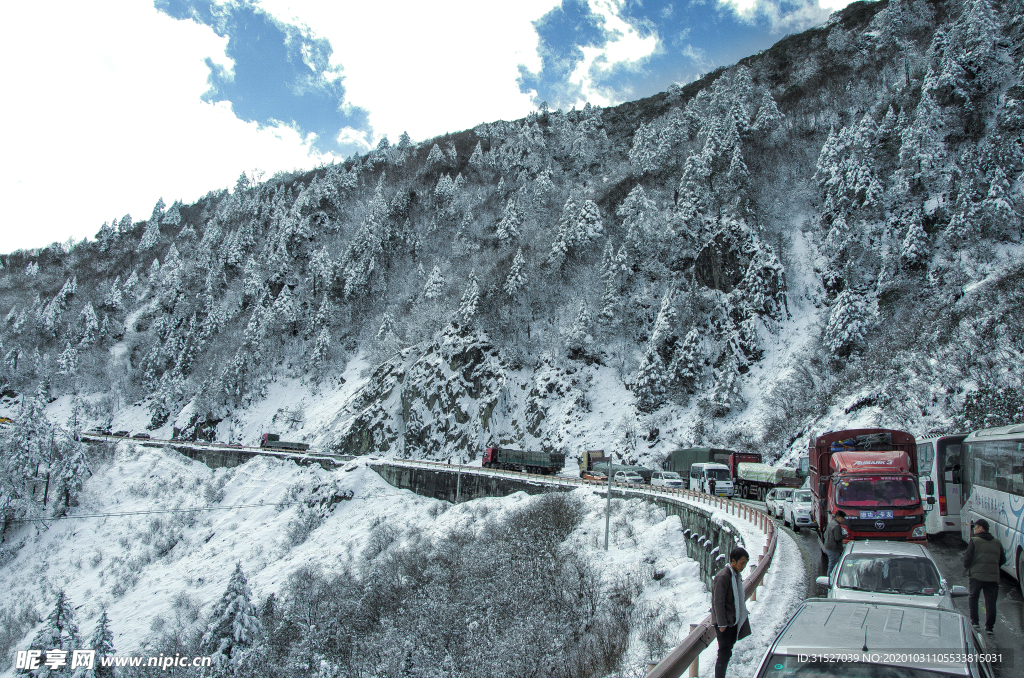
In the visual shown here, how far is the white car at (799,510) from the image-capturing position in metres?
21.1

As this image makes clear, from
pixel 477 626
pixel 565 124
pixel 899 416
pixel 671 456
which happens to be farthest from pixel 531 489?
pixel 565 124

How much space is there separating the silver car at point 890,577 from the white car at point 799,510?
529 inches

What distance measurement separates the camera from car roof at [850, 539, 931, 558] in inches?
333

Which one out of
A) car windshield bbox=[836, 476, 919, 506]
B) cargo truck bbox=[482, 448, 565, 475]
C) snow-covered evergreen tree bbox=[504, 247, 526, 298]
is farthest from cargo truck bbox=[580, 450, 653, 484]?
car windshield bbox=[836, 476, 919, 506]

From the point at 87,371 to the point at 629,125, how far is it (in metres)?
118

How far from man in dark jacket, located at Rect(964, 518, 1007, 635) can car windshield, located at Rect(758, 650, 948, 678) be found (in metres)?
6.10

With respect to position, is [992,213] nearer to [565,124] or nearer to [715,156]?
[715,156]

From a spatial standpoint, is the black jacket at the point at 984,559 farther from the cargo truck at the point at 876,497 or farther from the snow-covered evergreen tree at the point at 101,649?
the snow-covered evergreen tree at the point at 101,649

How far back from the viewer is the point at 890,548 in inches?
342

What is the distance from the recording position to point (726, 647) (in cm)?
648

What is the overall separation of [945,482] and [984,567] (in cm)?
1153

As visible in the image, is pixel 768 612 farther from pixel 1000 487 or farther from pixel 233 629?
pixel 233 629

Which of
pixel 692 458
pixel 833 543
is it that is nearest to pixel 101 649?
pixel 833 543

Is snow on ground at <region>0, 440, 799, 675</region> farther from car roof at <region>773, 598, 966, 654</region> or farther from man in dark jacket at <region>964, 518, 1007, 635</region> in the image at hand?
car roof at <region>773, 598, 966, 654</region>
